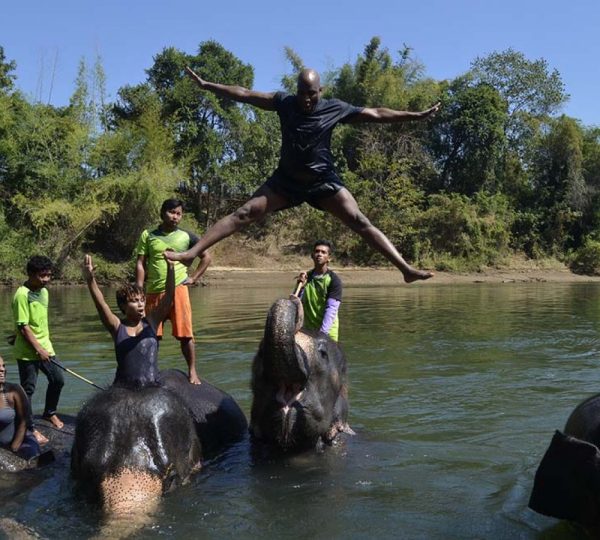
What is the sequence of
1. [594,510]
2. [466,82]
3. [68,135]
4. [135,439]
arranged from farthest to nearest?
[466,82]
[68,135]
[135,439]
[594,510]

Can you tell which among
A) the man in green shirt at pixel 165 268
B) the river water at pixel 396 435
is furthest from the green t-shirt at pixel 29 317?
the river water at pixel 396 435

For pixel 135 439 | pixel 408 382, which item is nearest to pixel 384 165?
pixel 408 382

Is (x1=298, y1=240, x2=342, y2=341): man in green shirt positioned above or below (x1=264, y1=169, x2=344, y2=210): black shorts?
below

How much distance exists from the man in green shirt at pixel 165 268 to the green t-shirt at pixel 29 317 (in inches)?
37.5

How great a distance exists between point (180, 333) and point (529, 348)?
7.96 m

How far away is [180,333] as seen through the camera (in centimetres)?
780

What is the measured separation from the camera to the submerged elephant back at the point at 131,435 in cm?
502

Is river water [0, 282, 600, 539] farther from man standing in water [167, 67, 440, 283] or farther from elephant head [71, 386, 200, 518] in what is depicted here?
man standing in water [167, 67, 440, 283]

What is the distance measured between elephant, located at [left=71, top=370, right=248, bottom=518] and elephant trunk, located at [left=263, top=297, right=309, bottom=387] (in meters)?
0.74

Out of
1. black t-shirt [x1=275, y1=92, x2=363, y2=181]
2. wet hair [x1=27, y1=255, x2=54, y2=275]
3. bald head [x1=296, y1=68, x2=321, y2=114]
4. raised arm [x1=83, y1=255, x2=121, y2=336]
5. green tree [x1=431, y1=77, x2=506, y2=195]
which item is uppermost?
green tree [x1=431, y1=77, x2=506, y2=195]

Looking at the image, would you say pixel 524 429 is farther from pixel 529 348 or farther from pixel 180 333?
pixel 529 348

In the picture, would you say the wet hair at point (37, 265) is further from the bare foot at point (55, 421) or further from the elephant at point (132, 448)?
the elephant at point (132, 448)

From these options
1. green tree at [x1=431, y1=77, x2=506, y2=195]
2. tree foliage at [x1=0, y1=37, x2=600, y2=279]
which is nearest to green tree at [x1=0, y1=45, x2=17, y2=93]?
tree foliage at [x1=0, y1=37, x2=600, y2=279]

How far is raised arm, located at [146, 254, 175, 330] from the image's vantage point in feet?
21.0
